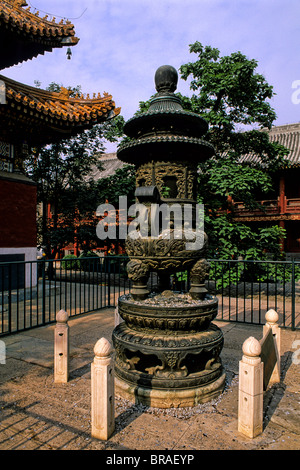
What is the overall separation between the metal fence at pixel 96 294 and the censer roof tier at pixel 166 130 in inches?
96.5

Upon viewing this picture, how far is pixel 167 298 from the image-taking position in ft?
11.6

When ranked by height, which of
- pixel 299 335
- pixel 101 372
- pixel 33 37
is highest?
pixel 33 37

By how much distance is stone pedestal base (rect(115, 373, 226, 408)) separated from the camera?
115 inches

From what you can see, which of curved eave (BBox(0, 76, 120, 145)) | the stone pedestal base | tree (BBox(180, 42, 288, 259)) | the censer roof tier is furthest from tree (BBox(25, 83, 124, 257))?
the stone pedestal base

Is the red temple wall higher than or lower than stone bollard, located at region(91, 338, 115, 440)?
higher

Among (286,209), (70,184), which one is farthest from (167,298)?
(286,209)

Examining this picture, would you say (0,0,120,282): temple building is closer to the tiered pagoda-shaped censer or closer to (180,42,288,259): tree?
(180,42,288,259): tree

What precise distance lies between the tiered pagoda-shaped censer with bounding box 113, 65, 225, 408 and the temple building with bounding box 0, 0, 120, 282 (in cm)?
522

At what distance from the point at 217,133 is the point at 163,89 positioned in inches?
272

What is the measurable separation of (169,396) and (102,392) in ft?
2.95

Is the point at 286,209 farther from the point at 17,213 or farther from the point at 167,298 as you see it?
the point at 167,298
